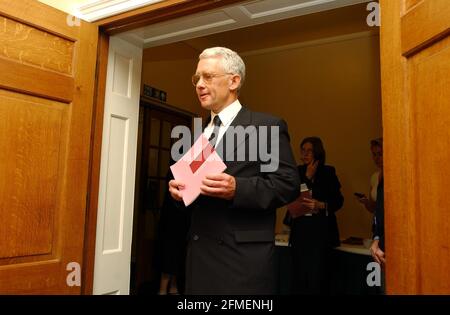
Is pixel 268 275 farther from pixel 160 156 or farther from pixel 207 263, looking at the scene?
pixel 160 156

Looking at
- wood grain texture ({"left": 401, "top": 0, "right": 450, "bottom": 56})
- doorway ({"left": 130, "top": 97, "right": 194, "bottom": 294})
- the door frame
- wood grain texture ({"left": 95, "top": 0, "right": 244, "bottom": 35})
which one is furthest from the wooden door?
doorway ({"left": 130, "top": 97, "right": 194, "bottom": 294})

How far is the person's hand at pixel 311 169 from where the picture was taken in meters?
3.12

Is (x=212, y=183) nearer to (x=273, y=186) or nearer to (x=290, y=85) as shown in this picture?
(x=273, y=186)

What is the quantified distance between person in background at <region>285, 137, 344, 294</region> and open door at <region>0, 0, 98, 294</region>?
1727mm

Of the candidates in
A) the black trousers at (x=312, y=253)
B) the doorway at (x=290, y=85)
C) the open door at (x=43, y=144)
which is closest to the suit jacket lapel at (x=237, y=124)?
the open door at (x=43, y=144)

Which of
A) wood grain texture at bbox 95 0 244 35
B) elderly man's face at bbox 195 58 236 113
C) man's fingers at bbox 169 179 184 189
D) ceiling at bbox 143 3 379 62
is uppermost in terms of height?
ceiling at bbox 143 3 379 62

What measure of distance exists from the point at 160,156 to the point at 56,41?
3.21 meters

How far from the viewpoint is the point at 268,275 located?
142 cm

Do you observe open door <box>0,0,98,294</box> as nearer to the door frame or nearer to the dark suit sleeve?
the door frame

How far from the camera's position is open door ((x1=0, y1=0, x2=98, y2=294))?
5.11ft

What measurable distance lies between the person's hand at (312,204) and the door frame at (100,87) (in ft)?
5.22

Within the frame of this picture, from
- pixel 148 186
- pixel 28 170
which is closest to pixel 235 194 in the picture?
pixel 28 170
